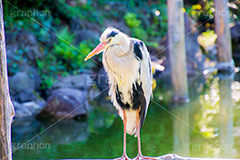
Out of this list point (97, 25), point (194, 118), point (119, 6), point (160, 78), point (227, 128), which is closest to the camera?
point (227, 128)

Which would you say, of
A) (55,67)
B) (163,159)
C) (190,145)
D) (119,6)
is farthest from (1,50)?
(119,6)

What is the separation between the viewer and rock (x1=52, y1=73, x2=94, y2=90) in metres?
7.43

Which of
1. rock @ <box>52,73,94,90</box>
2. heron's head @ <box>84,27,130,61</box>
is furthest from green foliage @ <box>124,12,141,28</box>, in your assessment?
heron's head @ <box>84,27,130,61</box>

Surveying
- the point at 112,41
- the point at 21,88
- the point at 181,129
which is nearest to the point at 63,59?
the point at 21,88

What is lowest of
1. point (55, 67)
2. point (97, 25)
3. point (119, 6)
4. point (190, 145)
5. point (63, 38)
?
point (190, 145)

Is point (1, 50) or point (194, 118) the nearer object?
point (1, 50)

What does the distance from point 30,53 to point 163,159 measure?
616cm

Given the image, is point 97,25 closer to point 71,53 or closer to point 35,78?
point 71,53

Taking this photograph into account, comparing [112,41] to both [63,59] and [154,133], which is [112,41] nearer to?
[154,133]

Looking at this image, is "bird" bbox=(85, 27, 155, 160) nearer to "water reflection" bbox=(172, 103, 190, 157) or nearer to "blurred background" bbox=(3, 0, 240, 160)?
"blurred background" bbox=(3, 0, 240, 160)

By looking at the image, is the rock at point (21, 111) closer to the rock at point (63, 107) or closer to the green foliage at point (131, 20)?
the rock at point (63, 107)

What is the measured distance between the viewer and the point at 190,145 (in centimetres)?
488

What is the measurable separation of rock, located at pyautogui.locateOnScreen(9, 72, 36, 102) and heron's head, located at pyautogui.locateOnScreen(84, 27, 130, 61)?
4661mm

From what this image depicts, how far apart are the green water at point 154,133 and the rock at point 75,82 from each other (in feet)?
2.09
